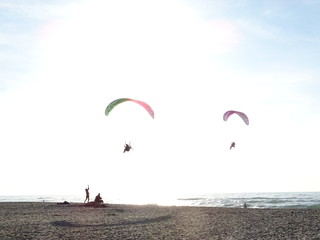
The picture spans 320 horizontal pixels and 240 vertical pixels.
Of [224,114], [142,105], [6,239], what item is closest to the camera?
[6,239]

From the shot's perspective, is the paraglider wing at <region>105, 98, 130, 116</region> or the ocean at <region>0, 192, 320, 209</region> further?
the ocean at <region>0, 192, 320, 209</region>

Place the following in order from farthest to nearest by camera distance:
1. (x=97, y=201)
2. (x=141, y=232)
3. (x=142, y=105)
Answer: (x=97, y=201)
(x=142, y=105)
(x=141, y=232)

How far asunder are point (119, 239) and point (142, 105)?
1201cm

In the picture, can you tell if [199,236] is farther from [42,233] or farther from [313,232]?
[42,233]

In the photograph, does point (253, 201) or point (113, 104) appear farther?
point (253, 201)

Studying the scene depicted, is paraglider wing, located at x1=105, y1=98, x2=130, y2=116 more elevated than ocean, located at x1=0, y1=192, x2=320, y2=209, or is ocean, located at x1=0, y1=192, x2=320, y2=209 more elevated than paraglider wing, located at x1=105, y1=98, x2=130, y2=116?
paraglider wing, located at x1=105, y1=98, x2=130, y2=116

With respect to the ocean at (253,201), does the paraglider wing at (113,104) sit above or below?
above

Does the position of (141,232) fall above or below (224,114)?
below

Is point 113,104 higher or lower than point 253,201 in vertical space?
higher

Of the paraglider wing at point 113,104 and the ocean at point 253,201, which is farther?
the ocean at point 253,201

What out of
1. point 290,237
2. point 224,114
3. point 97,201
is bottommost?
point 290,237

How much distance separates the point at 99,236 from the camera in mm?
14258

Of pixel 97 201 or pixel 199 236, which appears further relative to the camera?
pixel 97 201

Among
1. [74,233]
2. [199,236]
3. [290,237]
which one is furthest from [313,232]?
[74,233]
